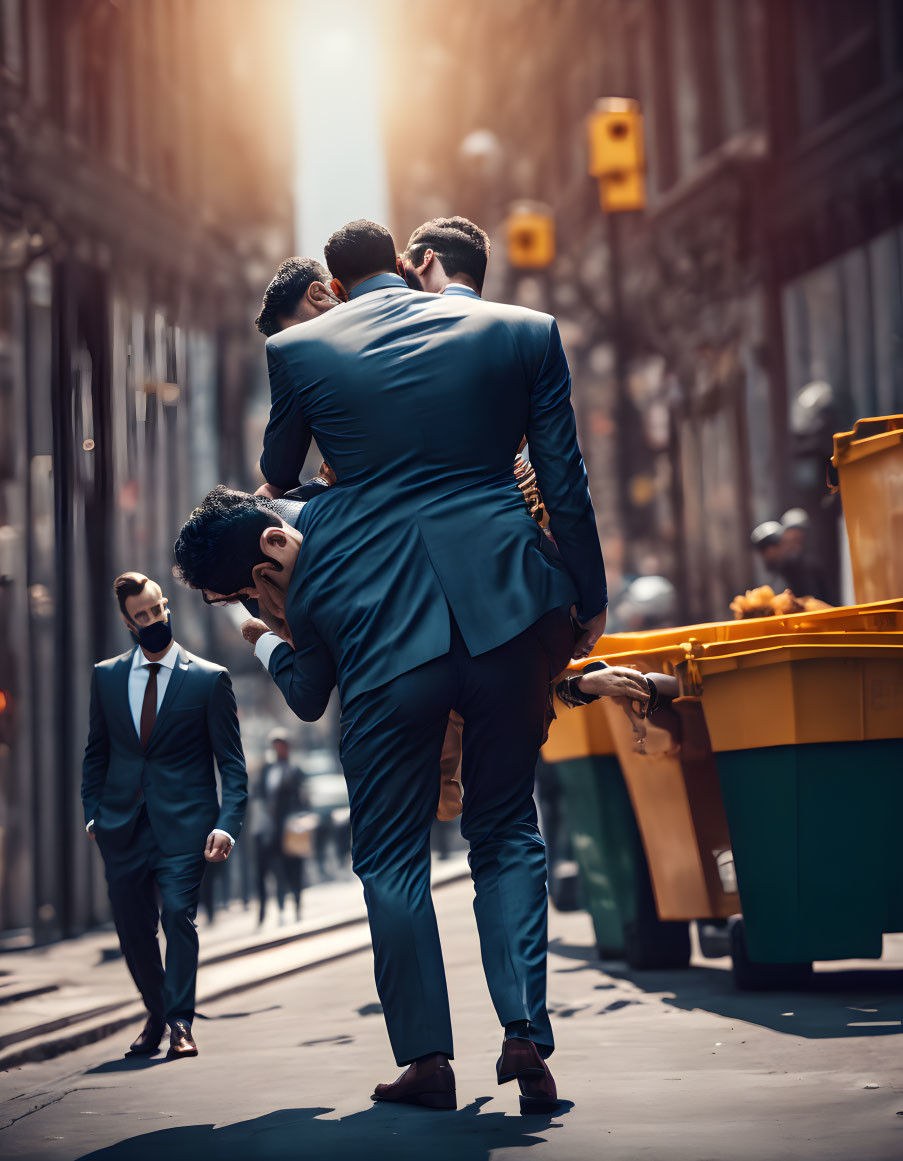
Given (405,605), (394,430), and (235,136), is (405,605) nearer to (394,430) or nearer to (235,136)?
(394,430)

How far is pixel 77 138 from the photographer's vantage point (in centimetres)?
1348

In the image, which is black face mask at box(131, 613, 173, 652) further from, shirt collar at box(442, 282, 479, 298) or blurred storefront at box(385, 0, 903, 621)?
blurred storefront at box(385, 0, 903, 621)

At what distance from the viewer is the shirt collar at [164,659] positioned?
607 centimetres

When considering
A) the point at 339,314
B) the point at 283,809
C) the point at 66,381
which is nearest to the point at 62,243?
the point at 66,381

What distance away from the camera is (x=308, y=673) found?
3.96 meters

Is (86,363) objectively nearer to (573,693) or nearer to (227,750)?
(227,750)

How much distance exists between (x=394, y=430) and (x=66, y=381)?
917 centimetres

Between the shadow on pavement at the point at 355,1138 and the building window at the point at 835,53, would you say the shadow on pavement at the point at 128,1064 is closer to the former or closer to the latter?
the shadow on pavement at the point at 355,1138

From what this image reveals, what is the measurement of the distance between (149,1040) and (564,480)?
3.00 metres

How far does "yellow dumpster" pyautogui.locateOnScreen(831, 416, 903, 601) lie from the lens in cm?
624

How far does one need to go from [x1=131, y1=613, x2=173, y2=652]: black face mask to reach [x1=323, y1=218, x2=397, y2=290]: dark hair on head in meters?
2.22

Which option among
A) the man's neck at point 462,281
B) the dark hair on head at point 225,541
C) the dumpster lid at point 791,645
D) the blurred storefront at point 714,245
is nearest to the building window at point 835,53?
the blurred storefront at point 714,245

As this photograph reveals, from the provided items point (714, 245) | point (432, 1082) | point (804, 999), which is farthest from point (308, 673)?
point (714, 245)

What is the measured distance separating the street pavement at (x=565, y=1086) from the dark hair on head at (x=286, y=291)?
1.97 metres
